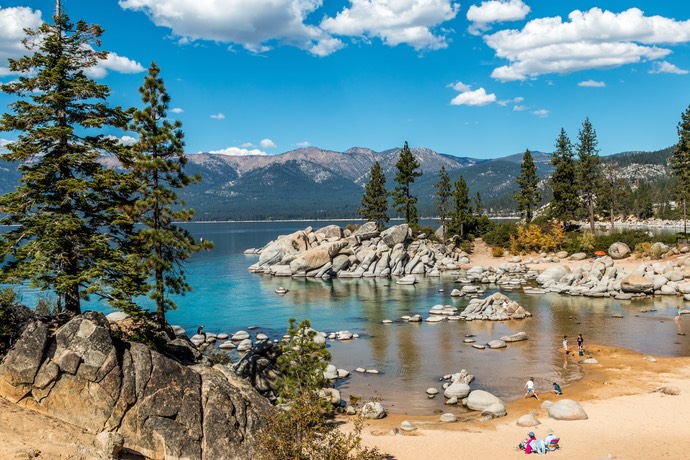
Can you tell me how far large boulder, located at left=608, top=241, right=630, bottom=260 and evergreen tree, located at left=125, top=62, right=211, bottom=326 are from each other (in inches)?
3082

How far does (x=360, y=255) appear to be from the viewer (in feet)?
324

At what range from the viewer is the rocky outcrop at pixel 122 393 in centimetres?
1873

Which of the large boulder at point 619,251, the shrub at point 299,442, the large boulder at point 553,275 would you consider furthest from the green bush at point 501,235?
the shrub at point 299,442

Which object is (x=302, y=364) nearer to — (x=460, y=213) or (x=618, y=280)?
(x=618, y=280)

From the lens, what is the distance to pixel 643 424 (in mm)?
26312

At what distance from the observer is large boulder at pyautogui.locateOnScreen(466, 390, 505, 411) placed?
30000 mm

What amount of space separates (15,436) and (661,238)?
9633 cm

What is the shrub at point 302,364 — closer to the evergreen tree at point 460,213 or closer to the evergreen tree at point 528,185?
the evergreen tree at point 460,213

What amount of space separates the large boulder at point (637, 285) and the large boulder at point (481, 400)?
4221 centimetres

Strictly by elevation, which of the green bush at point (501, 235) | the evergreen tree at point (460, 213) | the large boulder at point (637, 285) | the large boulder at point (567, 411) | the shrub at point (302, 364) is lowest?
the large boulder at point (567, 411)

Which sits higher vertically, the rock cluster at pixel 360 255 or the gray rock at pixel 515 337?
the rock cluster at pixel 360 255

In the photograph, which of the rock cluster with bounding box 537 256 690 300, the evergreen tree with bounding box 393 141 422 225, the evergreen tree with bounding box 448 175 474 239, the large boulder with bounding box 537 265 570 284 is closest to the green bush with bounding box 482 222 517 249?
the evergreen tree with bounding box 448 175 474 239

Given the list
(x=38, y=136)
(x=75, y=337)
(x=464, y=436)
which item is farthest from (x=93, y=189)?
(x=464, y=436)

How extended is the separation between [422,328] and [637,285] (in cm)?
3103
